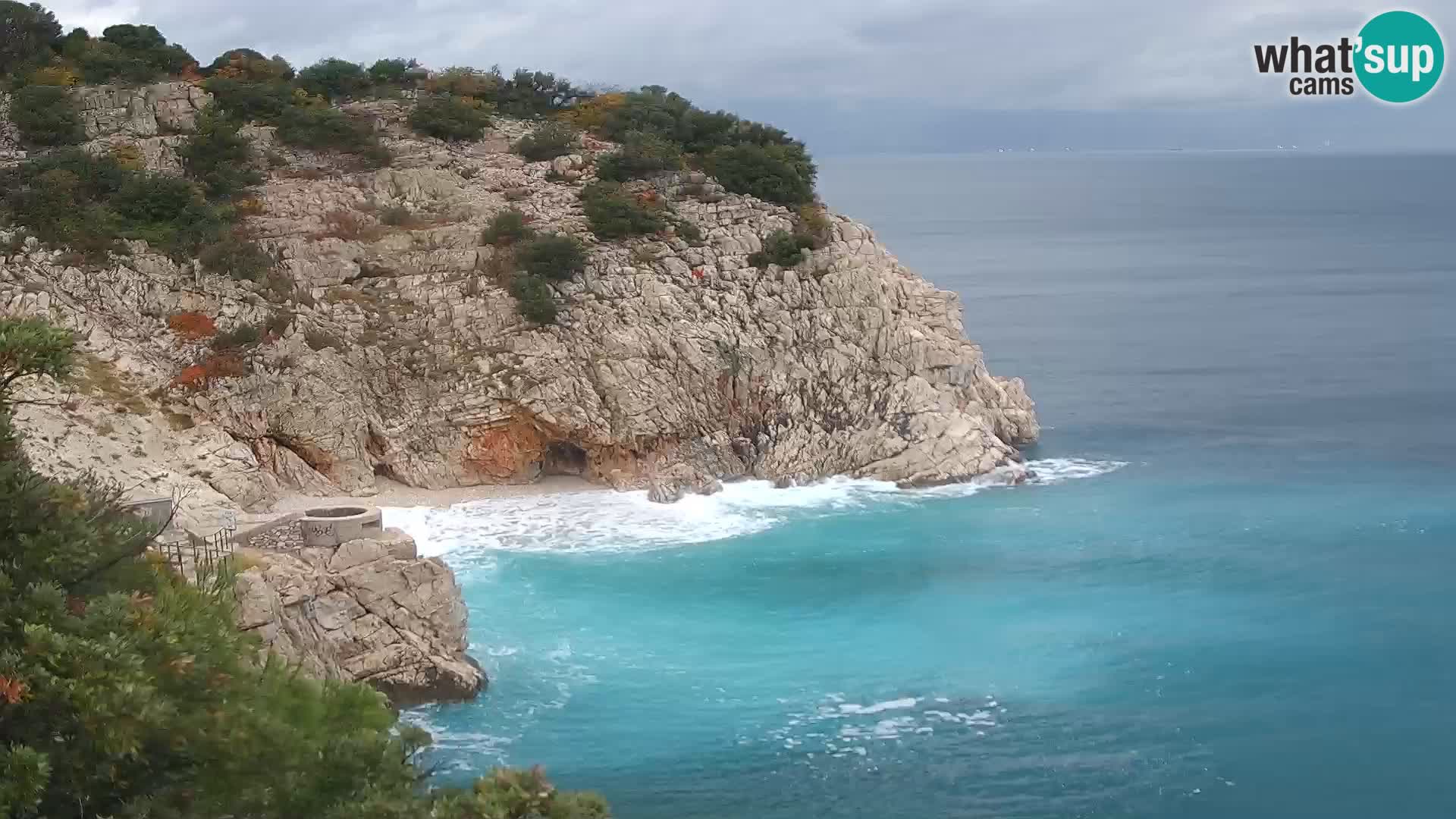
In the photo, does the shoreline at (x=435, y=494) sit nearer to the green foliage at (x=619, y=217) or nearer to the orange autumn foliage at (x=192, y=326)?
the orange autumn foliage at (x=192, y=326)

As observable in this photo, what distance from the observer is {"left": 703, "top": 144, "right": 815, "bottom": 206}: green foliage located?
43406mm

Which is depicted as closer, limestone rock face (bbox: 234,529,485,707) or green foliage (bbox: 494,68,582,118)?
limestone rock face (bbox: 234,529,485,707)

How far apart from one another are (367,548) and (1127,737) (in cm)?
1219

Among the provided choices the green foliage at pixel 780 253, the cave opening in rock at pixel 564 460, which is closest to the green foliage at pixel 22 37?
the cave opening in rock at pixel 564 460

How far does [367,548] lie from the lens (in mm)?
23797

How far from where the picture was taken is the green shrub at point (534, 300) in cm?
3799

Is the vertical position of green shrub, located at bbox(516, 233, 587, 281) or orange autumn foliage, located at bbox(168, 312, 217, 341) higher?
green shrub, located at bbox(516, 233, 587, 281)

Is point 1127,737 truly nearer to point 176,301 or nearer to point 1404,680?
point 1404,680

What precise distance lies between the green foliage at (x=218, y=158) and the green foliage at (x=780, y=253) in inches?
556

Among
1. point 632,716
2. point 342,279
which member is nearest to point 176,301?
point 342,279

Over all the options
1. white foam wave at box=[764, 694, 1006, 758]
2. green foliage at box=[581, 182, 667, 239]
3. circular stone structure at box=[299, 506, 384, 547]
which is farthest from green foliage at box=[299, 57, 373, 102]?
white foam wave at box=[764, 694, 1006, 758]

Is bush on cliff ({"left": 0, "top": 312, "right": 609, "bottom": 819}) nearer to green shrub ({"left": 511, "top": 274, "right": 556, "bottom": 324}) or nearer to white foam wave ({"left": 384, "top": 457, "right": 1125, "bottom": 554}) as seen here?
white foam wave ({"left": 384, "top": 457, "right": 1125, "bottom": 554})

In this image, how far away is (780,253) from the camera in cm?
4075

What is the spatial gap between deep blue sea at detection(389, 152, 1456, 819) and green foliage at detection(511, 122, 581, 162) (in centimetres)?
1277
